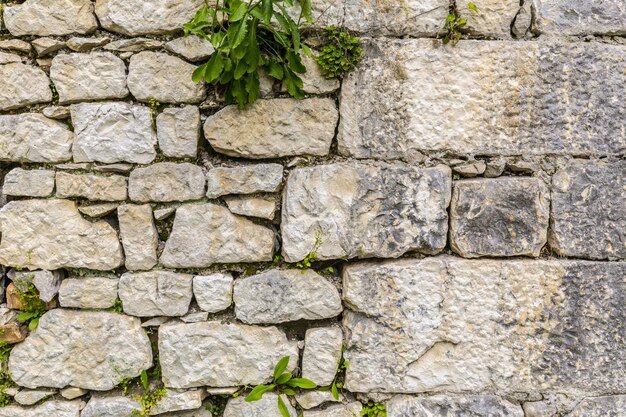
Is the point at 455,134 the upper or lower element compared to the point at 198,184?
upper

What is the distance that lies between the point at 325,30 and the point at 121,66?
2.88 ft

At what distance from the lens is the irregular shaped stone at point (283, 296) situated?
1884 mm

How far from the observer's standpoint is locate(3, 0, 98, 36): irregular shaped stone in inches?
73.4

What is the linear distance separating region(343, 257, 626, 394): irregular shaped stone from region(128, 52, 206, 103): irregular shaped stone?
102 cm

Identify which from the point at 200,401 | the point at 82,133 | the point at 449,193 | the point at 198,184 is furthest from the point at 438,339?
the point at 82,133

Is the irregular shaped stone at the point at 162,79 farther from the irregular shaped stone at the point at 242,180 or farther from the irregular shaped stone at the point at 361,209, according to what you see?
the irregular shaped stone at the point at 361,209

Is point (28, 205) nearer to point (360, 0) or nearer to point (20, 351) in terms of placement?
point (20, 351)

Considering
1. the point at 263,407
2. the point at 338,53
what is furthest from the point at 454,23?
the point at 263,407

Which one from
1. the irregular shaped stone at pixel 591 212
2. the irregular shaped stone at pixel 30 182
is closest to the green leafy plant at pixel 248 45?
the irregular shaped stone at pixel 30 182

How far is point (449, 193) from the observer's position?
1879mm

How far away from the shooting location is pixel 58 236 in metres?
1.90

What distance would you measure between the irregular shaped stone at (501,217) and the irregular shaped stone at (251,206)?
81 centimetres

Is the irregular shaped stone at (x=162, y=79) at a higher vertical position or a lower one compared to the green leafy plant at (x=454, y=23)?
lower

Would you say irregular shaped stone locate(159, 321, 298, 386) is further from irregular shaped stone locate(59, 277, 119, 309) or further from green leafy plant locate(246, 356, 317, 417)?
irregular shaped stone locate(59, 277, 119, 309)
